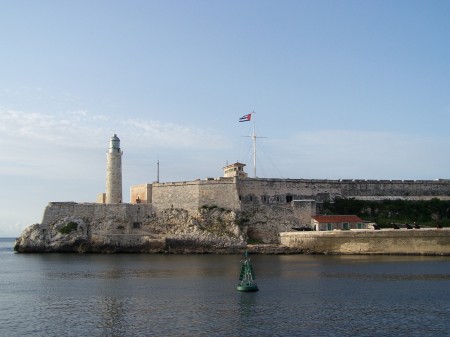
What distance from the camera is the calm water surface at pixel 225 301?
16.7 meters

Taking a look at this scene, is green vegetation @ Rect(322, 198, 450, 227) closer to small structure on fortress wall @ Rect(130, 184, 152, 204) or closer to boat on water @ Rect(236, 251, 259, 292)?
small structure on fortress wall @ Rect(130, 184, 152, 204)

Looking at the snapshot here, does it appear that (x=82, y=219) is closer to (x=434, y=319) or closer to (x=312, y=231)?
(x=312, y=231)

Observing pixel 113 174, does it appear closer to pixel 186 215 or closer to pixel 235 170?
pixel 186 215

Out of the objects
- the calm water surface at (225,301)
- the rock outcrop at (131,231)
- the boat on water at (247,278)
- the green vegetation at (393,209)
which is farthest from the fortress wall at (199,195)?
the boat on water at (247,278)

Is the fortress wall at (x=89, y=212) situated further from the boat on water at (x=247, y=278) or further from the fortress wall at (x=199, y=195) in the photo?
the boat on water at (x=247, y=278)

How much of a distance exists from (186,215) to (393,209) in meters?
18.9

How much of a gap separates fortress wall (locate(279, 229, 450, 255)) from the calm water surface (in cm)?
529

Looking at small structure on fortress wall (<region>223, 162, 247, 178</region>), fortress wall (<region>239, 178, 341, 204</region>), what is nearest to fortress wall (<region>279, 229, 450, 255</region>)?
fortress wall (<region>239, 178, 341, 204</region>)

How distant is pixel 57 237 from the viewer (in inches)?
1902

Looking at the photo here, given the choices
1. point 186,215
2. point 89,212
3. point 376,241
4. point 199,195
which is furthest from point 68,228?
point 376,241

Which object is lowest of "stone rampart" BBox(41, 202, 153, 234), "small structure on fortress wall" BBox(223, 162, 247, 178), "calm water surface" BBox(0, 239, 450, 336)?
"calm water surface" BBox(0, 239, 450, 336)

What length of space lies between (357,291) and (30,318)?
12.8 metres

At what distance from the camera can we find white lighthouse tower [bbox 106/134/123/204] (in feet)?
169

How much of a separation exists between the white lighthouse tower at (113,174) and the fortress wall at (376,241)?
16531 millimetres
